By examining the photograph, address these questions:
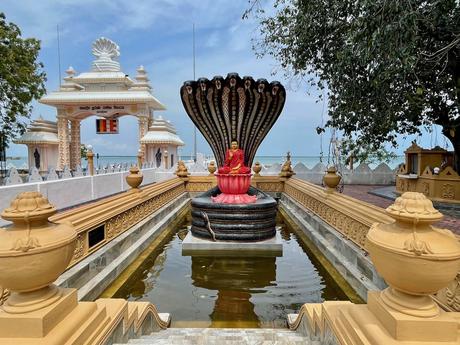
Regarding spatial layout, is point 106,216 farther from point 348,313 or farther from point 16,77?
point 16,77

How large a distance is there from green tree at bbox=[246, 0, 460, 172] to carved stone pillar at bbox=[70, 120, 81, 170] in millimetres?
20749

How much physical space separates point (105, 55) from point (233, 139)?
24.1 m

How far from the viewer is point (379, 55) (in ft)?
21.4

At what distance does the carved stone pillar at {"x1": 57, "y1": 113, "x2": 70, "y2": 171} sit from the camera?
2378cm

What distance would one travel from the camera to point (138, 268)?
5.71m

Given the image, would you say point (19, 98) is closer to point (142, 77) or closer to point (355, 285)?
point (142, 77)

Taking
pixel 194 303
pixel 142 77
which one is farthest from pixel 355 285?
pixel 142 77

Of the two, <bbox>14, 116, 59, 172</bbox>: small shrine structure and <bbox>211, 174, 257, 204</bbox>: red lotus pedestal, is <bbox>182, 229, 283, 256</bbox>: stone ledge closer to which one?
<bbox>211, 174, 257, 204</bbox>: red lotus pedestal

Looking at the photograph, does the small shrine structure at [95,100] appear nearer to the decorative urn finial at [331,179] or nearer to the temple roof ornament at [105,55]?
the temple roof ornament at [105,55]

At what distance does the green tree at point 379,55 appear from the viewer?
6.04 m

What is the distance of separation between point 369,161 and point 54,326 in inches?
916

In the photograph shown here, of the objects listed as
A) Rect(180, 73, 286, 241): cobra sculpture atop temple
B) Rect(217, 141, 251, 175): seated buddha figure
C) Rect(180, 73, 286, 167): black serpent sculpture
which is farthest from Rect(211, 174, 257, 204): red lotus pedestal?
Rect(180, 73, 286, 167): black serpent sculpture

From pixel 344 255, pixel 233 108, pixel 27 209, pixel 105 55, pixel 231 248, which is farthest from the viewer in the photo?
pixel 105 55

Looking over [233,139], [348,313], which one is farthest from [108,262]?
[233,139]
